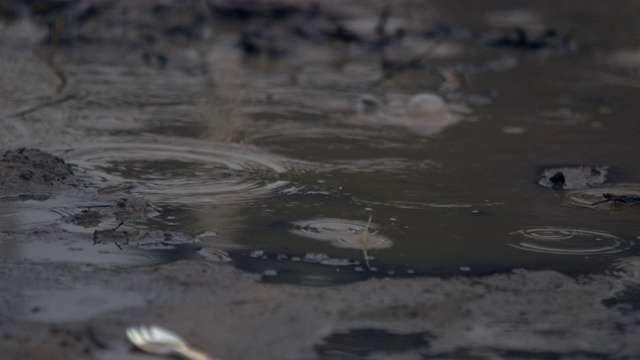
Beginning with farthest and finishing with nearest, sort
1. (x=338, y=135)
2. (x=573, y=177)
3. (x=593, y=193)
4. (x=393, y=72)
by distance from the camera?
(x=393, y=72)
(x=338, y=135)
(x=573, y=177)
(x=593, y=193)

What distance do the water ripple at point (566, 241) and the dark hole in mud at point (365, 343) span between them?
2.04 feet

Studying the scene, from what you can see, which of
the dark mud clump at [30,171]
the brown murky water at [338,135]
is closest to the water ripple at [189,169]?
the brown murky water at [338,135]

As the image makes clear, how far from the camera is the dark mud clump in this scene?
2.64 metres

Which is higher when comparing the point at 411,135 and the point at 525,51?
the point at 525,51

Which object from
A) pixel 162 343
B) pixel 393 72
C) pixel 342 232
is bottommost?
pixel 162 343

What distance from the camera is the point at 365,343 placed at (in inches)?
71.1

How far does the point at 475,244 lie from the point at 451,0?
6.38 meters

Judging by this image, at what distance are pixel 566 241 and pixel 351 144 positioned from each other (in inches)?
45.6

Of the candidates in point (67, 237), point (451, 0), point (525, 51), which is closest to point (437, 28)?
point (525, 51)

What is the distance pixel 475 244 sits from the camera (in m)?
2.36

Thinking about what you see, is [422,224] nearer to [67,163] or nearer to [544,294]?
[544,294]

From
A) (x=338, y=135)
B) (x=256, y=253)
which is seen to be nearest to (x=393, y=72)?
(x=338, y=135)

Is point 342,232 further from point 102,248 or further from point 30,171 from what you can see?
point 30,171

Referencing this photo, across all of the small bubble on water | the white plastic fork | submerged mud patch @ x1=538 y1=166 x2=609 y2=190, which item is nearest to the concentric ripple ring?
the small bubble on water
